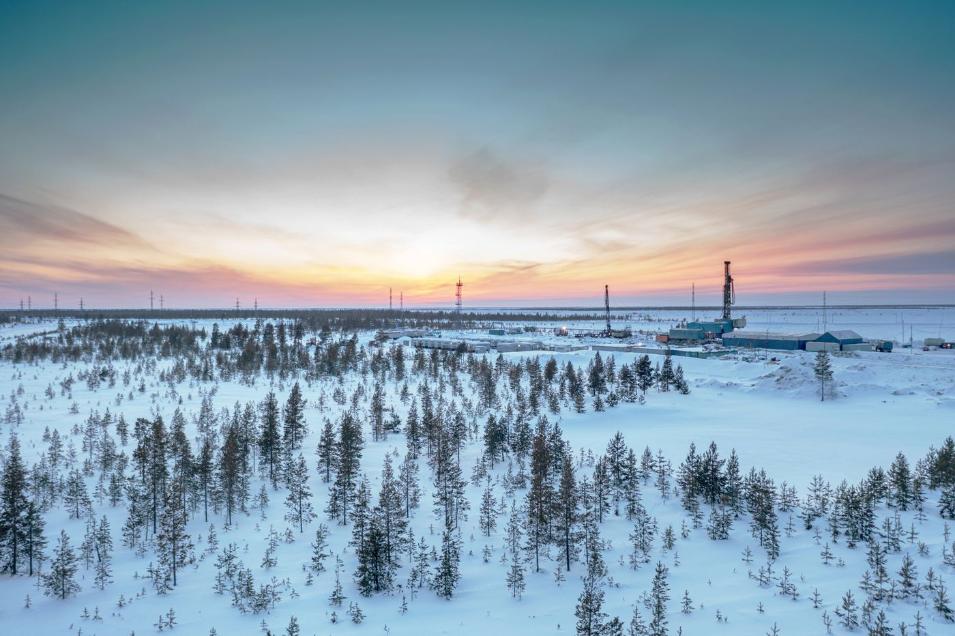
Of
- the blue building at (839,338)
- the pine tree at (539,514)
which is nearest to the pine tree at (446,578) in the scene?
the pine tree at (539,514)

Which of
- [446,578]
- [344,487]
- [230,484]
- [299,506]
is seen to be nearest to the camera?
[446,578]

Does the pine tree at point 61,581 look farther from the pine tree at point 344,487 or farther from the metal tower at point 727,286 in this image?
the metal tower at point 727,286

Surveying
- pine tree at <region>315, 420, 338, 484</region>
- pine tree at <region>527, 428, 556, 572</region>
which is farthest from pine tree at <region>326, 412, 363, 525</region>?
pine tree at <region>527, 428, 556, 572</region>

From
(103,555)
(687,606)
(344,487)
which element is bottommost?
(103,555)

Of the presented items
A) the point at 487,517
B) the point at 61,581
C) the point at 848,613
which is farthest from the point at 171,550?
the point at 848,613

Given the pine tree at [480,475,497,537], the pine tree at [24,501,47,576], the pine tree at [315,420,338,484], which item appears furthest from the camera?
the pine tree at [315,420,338,484]

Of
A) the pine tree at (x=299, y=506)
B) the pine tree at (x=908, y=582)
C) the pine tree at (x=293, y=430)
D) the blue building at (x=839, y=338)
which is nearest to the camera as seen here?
the pine tree at (x=908, y=582)

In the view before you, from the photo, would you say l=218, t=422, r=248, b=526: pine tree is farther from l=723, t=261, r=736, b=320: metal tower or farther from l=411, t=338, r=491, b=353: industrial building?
l=723, t=261, r=736, b=320: metal tower

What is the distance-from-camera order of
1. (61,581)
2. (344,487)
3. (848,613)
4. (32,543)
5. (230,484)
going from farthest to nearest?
(344,487) < (230,484) < (32,543) < (61,581) < (848,613)

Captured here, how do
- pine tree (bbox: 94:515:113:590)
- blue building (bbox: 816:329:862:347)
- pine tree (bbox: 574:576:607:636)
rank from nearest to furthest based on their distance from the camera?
pine tree (bbox: 574:576:607:636)
pine tree (bbox: 94:515:113:590)
blue building (bbox: 816:329:862:347)

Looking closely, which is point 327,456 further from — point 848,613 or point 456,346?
point 456,346

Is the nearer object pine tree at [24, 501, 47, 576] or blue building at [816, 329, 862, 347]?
pine tree at [24, 501, 47, 576]

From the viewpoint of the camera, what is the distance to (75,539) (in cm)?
1991

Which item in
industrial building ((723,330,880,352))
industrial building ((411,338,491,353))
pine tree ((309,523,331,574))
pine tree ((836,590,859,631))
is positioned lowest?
pine tree ((309,523,331,574))
